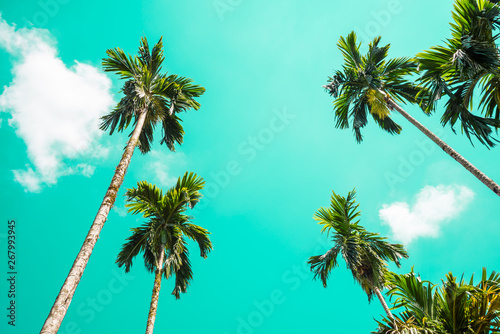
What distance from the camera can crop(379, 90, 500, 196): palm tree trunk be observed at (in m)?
6.82

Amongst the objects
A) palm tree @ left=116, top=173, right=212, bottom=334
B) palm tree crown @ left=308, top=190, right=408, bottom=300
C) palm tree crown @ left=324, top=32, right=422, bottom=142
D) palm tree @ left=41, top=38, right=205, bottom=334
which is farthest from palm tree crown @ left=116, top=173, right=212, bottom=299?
palm tree crown @ left=324, top=32, right=422, bottom=142

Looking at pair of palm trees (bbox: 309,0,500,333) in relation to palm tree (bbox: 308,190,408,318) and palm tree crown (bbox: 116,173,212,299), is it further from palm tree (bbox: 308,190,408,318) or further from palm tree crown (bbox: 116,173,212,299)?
palm tree crown (bbox: 116,173,212,299)

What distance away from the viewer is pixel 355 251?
10.4 m

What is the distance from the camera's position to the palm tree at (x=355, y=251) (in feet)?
34.4

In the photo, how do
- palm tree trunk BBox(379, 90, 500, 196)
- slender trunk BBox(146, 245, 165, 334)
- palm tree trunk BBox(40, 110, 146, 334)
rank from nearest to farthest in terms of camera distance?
palm tree trunk BBox(40, 110, 146, 334) → palm tree trunk BBox(379, 90, 500, 196) → slender trunk BBox(146, 245, 165, 334)

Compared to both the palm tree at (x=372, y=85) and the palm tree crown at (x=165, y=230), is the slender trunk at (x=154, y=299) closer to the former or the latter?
the palm tree crown at (x=165, y=230)

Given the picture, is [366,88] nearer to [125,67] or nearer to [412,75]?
[412,75]

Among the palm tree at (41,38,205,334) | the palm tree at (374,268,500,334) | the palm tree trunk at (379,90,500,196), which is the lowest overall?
the palm tree at (374,268,500,334)

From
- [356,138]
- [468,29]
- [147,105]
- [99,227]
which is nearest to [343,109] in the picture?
[356,138]

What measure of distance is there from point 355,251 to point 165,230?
23.8ft

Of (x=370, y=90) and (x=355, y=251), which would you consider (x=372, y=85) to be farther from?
(x=355, y=251)

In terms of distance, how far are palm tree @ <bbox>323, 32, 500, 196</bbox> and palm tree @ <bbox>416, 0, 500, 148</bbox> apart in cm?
236

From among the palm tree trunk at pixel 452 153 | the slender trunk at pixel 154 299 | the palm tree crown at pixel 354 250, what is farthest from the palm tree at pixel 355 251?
the slender trunk at pixel 154 299

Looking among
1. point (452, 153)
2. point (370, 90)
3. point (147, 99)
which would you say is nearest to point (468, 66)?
point (452, 153)
